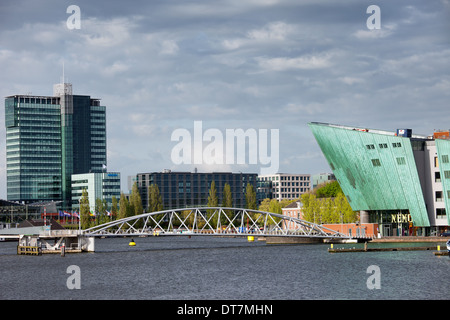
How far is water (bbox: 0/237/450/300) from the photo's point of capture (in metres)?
60.2

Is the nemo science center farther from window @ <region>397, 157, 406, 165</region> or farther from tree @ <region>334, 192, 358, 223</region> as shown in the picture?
tree @ <region>334, 192, 358, 223</region>

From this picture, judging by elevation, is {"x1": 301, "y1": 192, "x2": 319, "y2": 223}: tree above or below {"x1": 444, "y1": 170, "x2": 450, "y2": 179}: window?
below

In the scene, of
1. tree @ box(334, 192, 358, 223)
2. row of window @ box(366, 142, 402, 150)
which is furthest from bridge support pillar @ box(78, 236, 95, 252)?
tree @ box(334, 192, 358, 223)

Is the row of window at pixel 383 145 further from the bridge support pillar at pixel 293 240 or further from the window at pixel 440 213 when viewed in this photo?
the bridge support pillar at pixel 293 240

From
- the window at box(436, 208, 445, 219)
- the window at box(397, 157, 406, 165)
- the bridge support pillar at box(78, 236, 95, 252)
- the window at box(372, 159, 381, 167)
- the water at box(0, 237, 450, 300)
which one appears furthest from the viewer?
the window at box(436, 208, 445, 219)

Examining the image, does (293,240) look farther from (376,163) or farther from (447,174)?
(447,174)

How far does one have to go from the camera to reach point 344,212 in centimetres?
14888

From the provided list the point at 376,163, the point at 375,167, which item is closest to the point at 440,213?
the point at 375,167

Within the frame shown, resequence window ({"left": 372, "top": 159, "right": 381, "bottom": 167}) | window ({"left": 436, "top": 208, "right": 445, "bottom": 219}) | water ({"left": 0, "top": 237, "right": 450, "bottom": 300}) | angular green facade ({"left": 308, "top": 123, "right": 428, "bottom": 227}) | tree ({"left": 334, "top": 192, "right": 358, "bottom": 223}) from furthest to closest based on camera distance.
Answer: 1. tree ({"left": 334, "top": 192, "right": 358, "bottom": 223})
2. window ({"left": 436, "top": 208, "right": 445, "bottom": 219})
3. window ({"left": 372, "top": 159, "right": 381, "bottom": 167})
4. angular green facade ({"left": 308, "top": 123, "right": 428, "bottom": 227})
5. water ({"left": 0, "top": 237, "right": 450, "bottom": 300})

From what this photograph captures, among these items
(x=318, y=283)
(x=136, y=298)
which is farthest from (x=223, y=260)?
(x=136, y=298)

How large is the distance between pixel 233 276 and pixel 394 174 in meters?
56.5

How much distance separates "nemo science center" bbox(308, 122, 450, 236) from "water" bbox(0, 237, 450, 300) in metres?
23.8

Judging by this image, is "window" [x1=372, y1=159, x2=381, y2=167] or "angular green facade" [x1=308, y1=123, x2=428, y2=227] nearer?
"angular green facade" [x1=308, y1=123, x2=428, y2=227]
